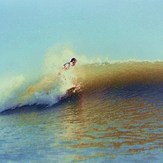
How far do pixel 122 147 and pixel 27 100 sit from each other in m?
2.99

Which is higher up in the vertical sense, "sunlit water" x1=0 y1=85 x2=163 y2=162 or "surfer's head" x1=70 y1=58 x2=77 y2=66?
"surfer's head" x1=70 y1=58 x2=77 y2=66

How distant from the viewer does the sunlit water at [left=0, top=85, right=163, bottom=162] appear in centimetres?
547

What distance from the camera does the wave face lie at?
7.47 metres

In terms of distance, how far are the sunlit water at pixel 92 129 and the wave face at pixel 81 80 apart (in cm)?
14

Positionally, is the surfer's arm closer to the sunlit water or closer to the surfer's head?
the surfer's head

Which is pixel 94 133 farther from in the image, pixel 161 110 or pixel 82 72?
pixel 82 72

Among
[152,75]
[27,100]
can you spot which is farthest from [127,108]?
[27,100]

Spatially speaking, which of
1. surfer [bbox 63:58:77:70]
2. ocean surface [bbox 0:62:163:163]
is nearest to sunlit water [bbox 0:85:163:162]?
ocean surface [bbox 0:62:163:163]

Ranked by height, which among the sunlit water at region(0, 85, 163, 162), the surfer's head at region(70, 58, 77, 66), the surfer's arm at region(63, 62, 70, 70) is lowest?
the sunlit water at region(0, 85, 163, 162)

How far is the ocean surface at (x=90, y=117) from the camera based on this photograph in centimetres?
556

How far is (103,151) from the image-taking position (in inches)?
215

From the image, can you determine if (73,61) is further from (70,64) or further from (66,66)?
(66,66)

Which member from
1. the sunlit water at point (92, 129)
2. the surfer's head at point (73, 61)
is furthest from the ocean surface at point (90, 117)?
the surfer's head at point (73, 61)

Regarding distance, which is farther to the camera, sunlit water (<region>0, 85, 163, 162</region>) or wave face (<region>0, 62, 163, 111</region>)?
wave face (<region>0, 62, 163, 111</region>)
